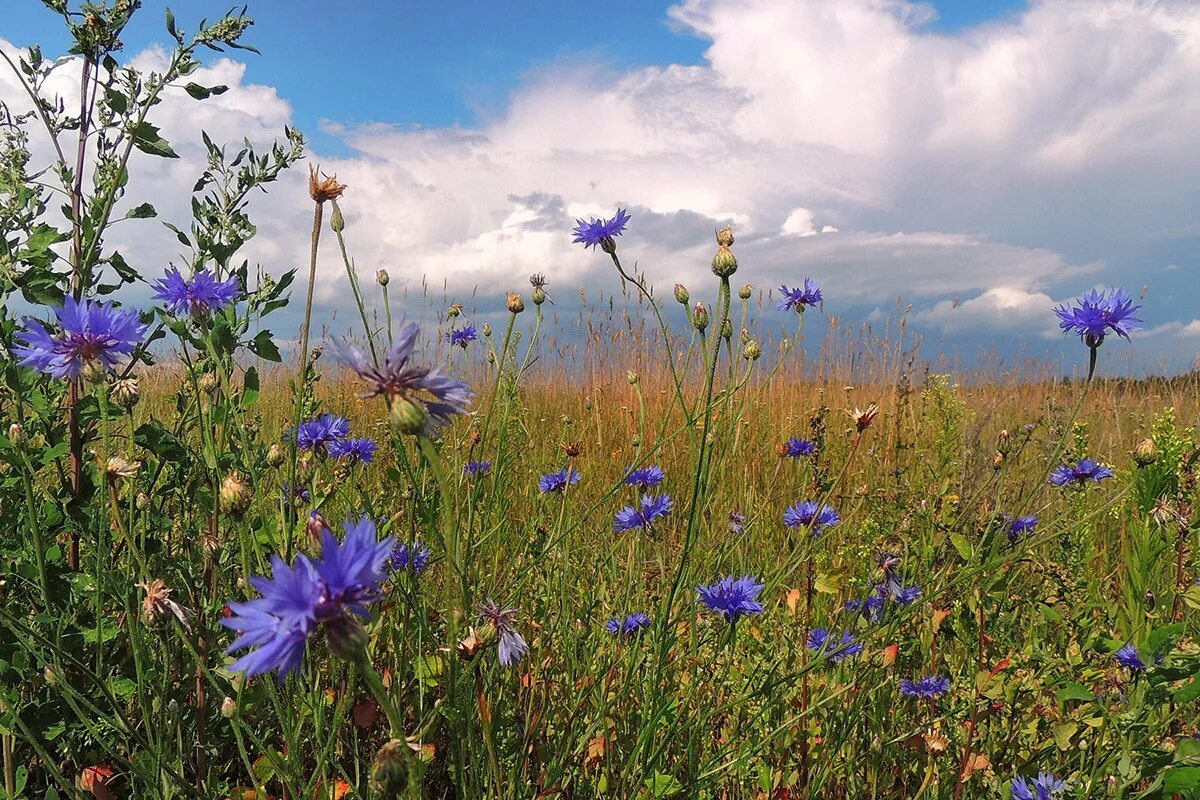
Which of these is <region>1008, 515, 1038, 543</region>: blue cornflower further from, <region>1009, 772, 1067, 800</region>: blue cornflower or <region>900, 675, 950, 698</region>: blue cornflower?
<region>1009, 772, 1067, 800</region>: blue cornflower

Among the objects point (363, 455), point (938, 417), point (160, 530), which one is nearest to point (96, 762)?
point (160, 530)

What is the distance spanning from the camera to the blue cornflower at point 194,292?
1.33 metres

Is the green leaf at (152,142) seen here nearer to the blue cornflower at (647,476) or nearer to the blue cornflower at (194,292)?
the blue cornflower at (194,292)

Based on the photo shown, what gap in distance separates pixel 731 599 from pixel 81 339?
1089mm

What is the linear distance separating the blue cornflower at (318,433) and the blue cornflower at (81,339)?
396 millimetres

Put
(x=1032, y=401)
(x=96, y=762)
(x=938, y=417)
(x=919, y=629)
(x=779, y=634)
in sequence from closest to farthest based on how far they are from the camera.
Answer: (x=96, y=762)
(x=919, y=629)
(x=779, y=634)
(x=938, y=417)
(x=1032, y=401)

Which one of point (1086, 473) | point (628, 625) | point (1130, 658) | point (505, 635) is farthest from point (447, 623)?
point (1086, 473)

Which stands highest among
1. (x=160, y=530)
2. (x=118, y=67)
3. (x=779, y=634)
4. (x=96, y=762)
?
(x=118, y=67)

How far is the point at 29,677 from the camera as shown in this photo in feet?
4.47

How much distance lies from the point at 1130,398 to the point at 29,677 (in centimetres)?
907

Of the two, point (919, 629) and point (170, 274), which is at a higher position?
point (170, 274)

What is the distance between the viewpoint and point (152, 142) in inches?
59.9

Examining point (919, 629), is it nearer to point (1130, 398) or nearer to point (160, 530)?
point (160, 530)

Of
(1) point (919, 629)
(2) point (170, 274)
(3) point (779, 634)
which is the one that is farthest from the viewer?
(3) point (779, 634)
